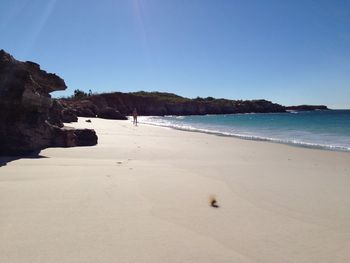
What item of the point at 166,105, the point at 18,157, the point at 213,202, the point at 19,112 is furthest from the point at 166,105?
the point at 213,202

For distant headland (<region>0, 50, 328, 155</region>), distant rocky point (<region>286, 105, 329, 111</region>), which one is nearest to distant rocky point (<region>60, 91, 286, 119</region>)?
distant rocky point (<region>286, 105, 329, 111</region>)

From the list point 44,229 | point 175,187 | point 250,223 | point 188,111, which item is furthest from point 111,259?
point 188,111

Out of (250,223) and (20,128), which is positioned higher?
(20,128)

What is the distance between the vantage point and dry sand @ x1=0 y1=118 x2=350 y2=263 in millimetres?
2736

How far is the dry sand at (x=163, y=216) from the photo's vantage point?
2.74m

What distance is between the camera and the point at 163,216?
11.7ft

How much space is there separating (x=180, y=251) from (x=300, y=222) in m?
1.49

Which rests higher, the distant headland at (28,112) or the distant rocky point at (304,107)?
the distant rocky point at (304,107)

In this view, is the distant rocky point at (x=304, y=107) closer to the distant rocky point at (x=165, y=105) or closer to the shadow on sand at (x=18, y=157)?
the distant rocky point at (x=165, y=105)

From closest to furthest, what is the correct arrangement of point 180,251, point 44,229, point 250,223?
point 180,251
point 44,229
point 250,223

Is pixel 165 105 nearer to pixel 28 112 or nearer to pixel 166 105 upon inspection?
pixel 166 105

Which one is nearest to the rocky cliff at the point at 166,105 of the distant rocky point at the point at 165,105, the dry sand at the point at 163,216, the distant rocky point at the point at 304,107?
the distant rocky point at the point at 165,105

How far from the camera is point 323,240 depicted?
124 inches

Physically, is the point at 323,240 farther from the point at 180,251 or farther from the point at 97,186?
the point at 97,186
